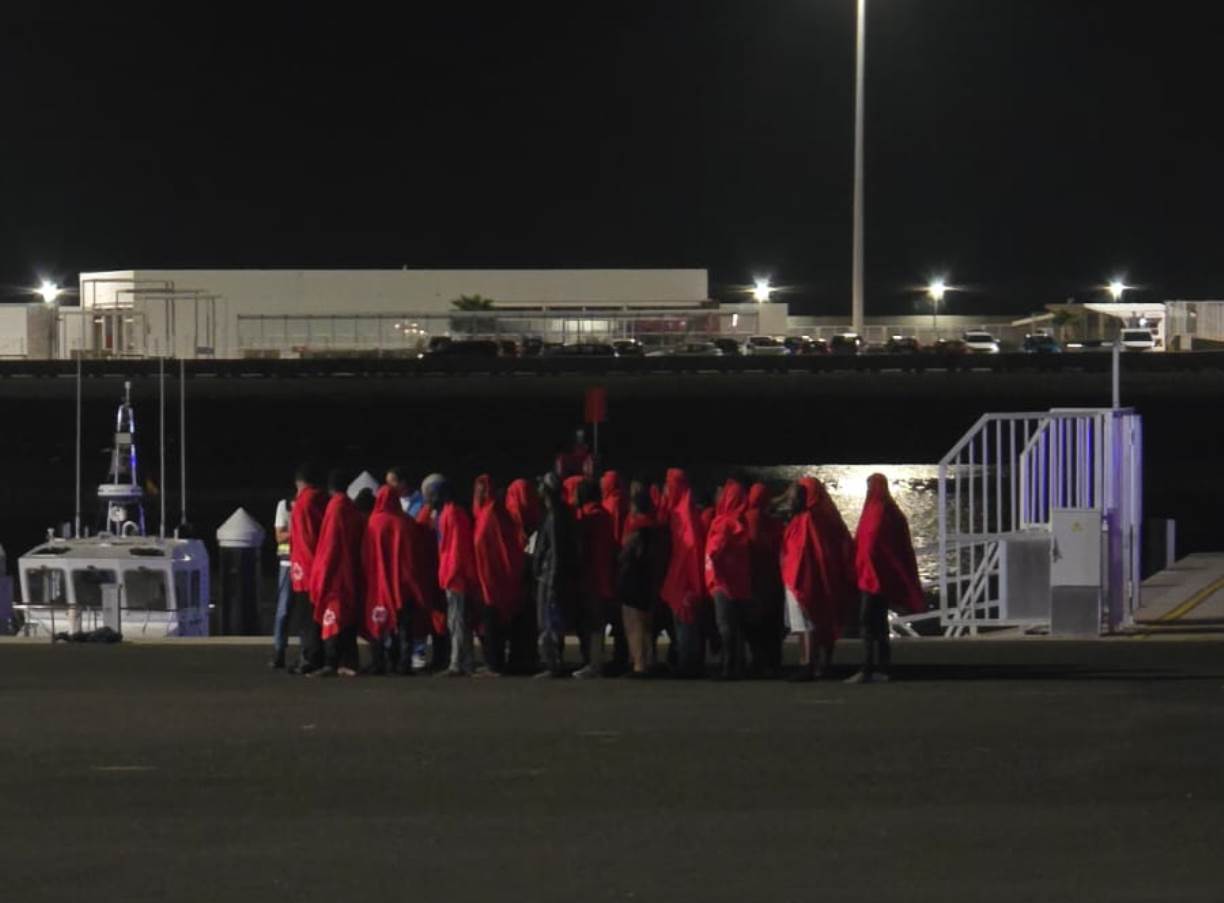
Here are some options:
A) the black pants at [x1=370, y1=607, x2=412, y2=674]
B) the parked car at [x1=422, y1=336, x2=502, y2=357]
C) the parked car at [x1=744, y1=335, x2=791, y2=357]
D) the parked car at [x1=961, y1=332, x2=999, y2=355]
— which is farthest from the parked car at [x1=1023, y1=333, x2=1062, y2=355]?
the black pants at [x1=370, y1=607, x2=412, y2=674]

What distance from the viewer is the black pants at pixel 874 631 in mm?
17422

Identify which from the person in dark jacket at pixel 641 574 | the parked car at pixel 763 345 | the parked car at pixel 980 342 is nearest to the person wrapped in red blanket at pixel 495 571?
the person in dark jacket at pixel 641 574

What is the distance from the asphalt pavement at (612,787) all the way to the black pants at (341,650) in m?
0.37

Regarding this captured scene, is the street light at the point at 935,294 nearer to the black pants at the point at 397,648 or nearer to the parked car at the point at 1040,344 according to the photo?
the parked car at the point at 1040,344

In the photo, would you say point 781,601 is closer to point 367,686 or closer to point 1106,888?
point 367,686

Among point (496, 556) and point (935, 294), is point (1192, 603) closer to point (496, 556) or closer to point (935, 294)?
point (496, 556)

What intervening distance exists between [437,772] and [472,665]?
4971mm

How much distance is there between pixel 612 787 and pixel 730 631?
197 inches

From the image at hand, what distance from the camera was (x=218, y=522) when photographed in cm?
6712

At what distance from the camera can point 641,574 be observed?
17.7m

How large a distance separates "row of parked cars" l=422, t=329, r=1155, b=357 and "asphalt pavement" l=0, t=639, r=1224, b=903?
2646 inches

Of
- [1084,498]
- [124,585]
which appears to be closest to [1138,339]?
[124,585]

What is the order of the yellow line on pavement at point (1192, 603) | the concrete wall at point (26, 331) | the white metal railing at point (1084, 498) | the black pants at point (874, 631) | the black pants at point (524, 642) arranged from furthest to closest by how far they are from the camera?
the concrete wall at point (26, 331)
the yellow line on pavement at point (1192, 603)
the white metal railing at point (1084, 498)
the black pants at point (524, 642)
the black pants at point (874, 631)

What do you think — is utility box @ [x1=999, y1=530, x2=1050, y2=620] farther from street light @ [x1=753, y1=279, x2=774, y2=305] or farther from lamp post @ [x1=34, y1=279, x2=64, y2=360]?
street light @ [x1=753, y1=279, x2=774, y2=305]
